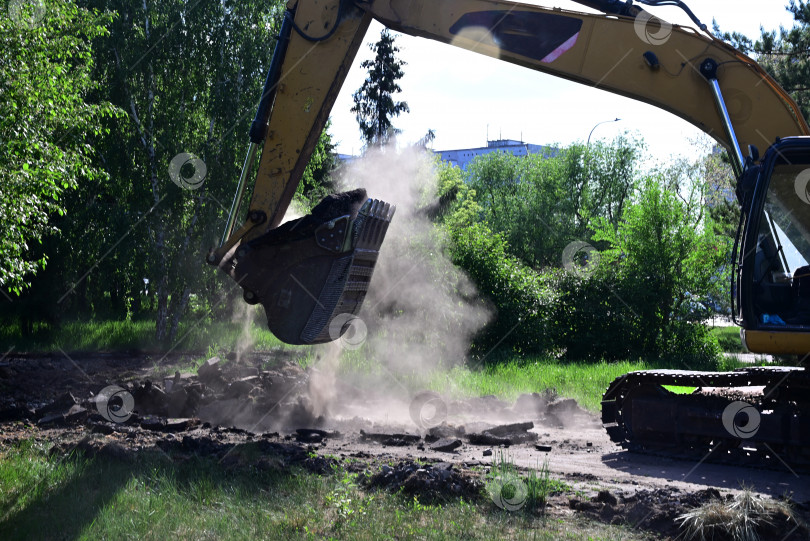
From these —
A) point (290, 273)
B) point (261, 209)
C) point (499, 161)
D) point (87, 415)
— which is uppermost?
point (499, 161)

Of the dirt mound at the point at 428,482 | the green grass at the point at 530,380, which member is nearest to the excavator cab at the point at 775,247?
the dirt mound at the point at 428,482

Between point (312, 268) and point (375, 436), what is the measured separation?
6.73 feet

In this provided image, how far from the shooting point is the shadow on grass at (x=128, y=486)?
4574 millimetres

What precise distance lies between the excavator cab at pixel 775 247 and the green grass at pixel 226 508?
2.25 meters

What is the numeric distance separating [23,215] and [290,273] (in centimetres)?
A: 465

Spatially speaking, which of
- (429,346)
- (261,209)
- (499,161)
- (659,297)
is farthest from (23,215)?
(499,161)

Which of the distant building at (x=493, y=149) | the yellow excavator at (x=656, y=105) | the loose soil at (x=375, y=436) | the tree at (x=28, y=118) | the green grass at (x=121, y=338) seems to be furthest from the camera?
the distant building at (x=493, y=149)

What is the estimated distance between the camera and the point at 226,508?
4.80m

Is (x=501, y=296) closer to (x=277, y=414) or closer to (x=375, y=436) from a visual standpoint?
(x=277, y=414)

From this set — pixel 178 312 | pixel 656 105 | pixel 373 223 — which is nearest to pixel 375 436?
pixel 373 223

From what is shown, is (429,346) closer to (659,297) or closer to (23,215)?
(659,297)

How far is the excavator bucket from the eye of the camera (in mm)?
6293

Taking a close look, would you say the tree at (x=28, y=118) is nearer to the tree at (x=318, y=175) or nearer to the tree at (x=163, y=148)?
the tree at (x=318, y=175)

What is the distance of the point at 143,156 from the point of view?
1683cm
